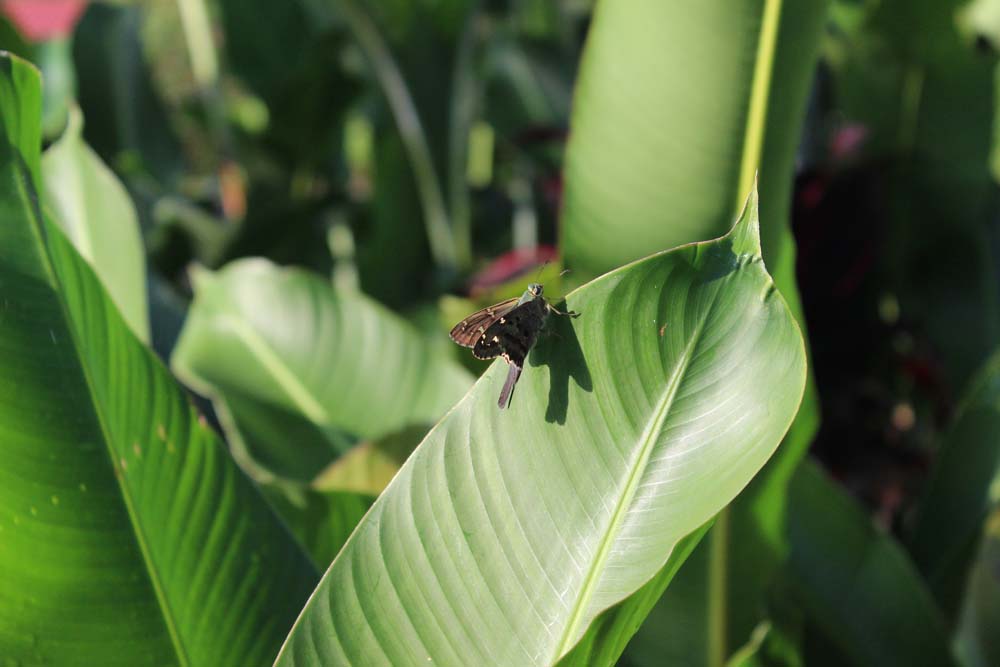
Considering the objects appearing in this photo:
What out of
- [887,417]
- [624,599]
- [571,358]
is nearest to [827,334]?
[887,417]

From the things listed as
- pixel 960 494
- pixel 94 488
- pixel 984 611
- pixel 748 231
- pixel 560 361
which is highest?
pixel 748 231

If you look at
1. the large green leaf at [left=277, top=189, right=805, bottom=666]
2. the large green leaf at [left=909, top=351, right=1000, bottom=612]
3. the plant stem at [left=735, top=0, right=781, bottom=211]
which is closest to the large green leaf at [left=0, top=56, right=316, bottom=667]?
the large green leaf at [left=277, top=189, right=805, bottom=666]

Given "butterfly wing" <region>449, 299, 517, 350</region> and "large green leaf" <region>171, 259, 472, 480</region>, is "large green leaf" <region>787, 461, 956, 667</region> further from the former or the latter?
"butterfly wing" <region>449, 299, 517, 350</region>

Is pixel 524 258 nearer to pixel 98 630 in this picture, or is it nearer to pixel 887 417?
pixel 887 417

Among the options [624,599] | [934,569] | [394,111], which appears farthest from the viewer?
[394,111]

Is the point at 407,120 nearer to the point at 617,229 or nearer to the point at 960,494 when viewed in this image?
the point at 617,229

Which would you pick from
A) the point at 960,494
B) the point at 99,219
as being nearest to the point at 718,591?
the point at 960,494
